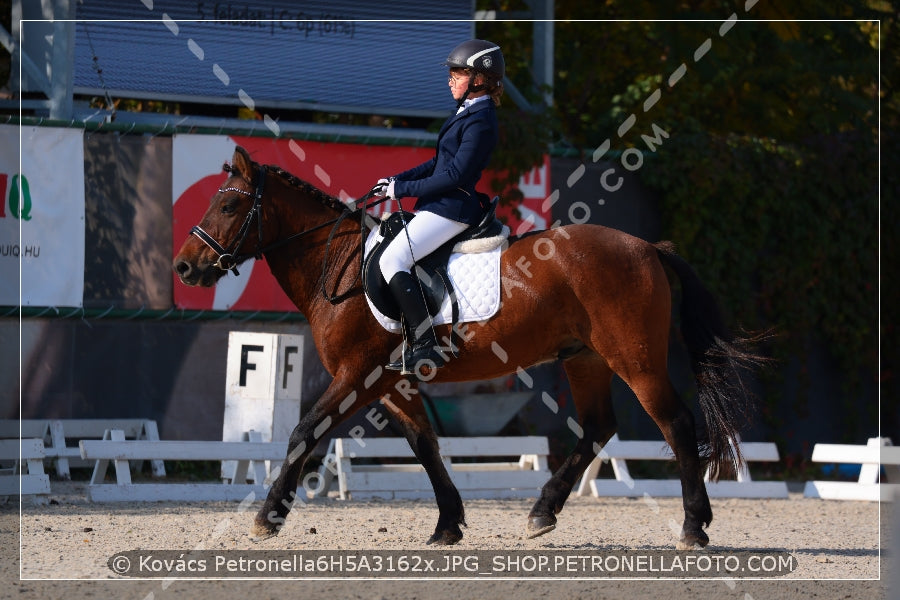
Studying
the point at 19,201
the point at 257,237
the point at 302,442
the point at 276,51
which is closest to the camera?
the point at 302,442

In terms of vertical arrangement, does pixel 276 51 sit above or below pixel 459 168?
above

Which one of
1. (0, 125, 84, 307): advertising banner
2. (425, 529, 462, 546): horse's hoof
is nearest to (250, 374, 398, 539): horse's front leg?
(425, 529, 462, 546): horse's hoof

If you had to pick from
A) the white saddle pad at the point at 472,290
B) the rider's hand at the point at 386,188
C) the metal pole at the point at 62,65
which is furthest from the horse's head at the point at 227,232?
the metal pole at the point at 62,65

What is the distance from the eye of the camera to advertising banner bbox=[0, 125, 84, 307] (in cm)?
1035

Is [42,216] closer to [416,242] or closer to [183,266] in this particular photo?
[183,266]

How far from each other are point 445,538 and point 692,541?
1.43 metres

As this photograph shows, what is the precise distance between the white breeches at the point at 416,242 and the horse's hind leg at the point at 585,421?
119cm

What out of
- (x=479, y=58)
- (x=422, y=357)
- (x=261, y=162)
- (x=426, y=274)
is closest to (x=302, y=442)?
(x=422, y=357)

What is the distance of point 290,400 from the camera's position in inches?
376

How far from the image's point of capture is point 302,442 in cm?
674

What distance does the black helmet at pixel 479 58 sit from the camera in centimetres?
698

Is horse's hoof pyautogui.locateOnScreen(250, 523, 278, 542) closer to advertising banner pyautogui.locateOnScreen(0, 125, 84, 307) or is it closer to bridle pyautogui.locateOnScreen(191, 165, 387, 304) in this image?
bridle pyautogui.locateOnScreen(191, 165, 387, 304)

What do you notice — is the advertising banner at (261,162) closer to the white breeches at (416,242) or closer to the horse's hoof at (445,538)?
the white breeches at (416,242)

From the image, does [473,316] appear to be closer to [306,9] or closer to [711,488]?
[711,488]
